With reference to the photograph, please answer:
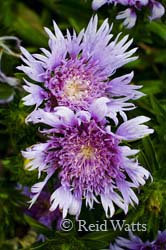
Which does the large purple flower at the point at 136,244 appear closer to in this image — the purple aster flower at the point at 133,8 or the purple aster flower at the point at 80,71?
the purple aster flower at the point at 80,71

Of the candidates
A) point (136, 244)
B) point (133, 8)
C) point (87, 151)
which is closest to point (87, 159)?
point (87, 151)

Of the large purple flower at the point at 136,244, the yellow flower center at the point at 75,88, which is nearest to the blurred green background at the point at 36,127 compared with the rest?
the large purple flower at the point at 136,244

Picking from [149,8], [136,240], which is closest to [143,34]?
[149,8]

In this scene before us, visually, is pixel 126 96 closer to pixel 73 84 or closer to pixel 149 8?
pixel 73 84

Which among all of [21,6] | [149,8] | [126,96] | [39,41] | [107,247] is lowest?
[107,247]

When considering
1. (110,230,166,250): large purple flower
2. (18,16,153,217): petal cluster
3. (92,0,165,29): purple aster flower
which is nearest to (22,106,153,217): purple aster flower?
(18,16,153,217): petal cluster

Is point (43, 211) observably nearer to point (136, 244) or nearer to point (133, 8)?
point (136, 244)
